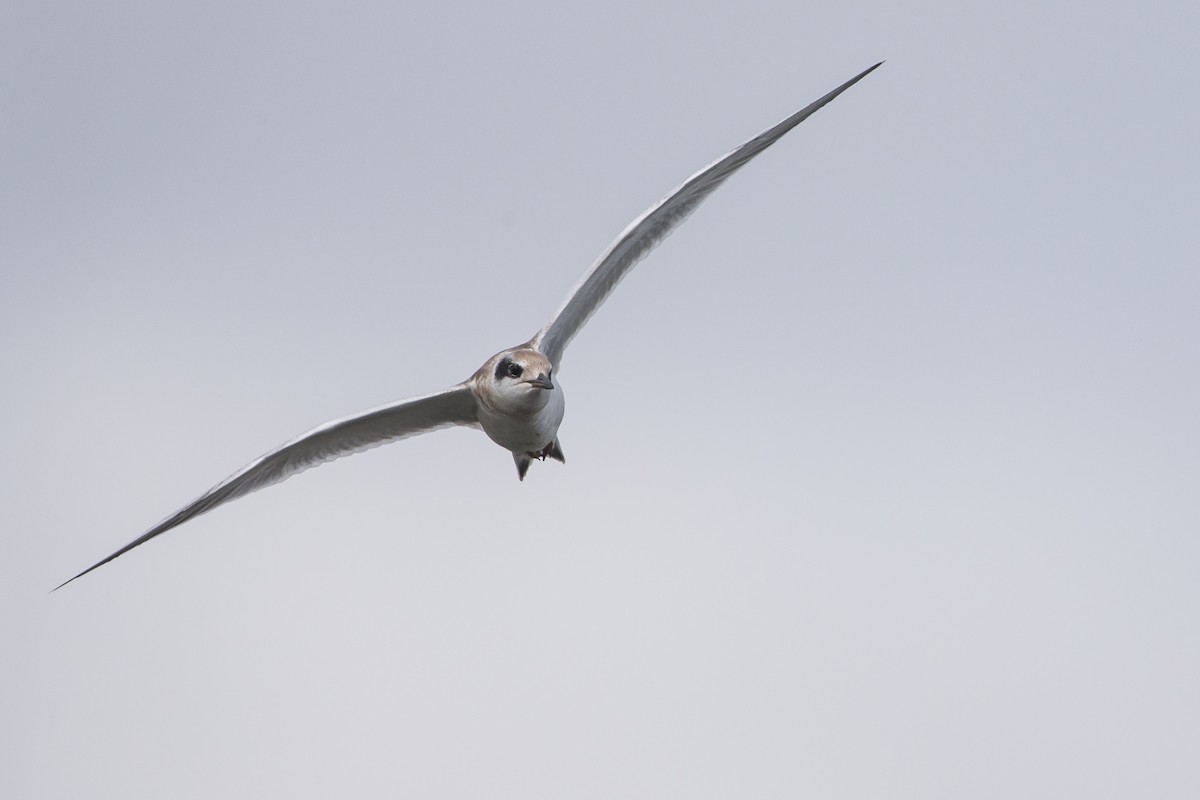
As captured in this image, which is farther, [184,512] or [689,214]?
[689,214]

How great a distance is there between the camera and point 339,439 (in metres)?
14.2

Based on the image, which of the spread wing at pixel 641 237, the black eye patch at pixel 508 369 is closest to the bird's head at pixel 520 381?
the black eye patch at pixel 508 369

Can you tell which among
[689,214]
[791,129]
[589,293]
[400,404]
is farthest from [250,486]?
[791,129]

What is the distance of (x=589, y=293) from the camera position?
45.9ft

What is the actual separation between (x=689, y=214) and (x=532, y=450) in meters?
2.78

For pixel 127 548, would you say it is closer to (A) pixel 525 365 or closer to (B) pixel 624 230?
(A) pixel 525 365

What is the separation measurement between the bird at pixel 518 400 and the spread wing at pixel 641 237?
0.01 metres

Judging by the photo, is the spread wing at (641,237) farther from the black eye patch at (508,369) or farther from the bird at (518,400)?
the black eye patch at (508,369)

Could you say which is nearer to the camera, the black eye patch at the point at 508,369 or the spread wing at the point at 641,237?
the black eye patch at the point at 508,369

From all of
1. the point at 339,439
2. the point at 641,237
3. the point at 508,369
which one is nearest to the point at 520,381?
the point at 508,369

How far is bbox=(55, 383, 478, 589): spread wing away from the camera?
13.2 metres

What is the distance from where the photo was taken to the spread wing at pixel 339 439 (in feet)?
43.2

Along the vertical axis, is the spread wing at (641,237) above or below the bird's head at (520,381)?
above

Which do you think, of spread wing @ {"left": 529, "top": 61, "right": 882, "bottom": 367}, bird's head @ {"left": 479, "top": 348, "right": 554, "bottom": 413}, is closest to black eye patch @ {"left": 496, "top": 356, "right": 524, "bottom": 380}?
bird's head @ {"left": 479, "top": 348, "right": 554, "bottom": 413}
